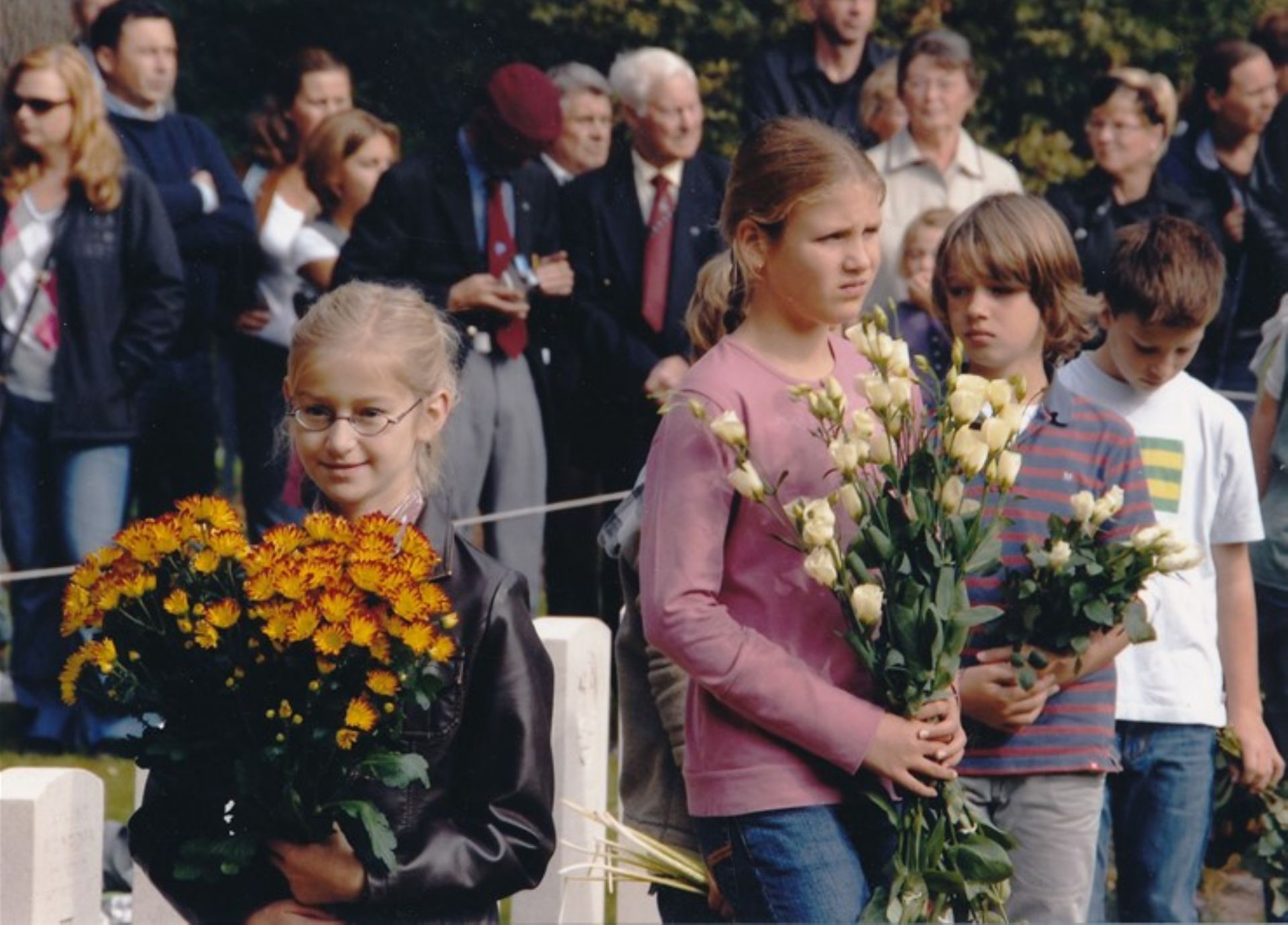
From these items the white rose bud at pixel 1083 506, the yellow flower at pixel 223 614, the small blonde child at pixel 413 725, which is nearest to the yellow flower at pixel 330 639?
the yellow flower at pixel 223 614

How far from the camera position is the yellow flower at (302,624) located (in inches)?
119

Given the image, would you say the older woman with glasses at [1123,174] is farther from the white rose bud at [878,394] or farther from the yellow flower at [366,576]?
the yellow flower at [366,576]

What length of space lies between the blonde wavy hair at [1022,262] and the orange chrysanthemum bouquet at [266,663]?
1.43 metres

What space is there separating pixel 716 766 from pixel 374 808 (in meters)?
0.51

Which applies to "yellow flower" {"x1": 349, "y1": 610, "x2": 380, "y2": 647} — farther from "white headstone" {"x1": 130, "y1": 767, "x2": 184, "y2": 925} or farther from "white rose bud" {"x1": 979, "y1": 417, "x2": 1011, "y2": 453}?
"white headstone" {"x1": 130, "y1": 767, "x2": 184, "y2": 925}

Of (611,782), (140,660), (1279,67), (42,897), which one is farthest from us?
(1279,67)

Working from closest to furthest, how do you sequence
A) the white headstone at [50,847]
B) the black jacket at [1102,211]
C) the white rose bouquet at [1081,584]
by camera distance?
the white headstone at [50,847]
the white rose bouquet at [1081,584]
the black jacket at [1102,211]

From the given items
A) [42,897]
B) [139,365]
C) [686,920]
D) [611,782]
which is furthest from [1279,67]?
[42,897]

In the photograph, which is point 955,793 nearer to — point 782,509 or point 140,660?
point 782,509

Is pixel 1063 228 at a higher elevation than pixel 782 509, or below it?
higher

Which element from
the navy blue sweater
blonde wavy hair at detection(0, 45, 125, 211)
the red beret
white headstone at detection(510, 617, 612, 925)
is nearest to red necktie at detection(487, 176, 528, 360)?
the red beret

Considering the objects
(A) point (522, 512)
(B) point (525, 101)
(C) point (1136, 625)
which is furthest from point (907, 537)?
(B) point (525, 101)

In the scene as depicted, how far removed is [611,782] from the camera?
21.0 ft

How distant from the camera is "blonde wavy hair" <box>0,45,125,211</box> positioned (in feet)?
20.9
